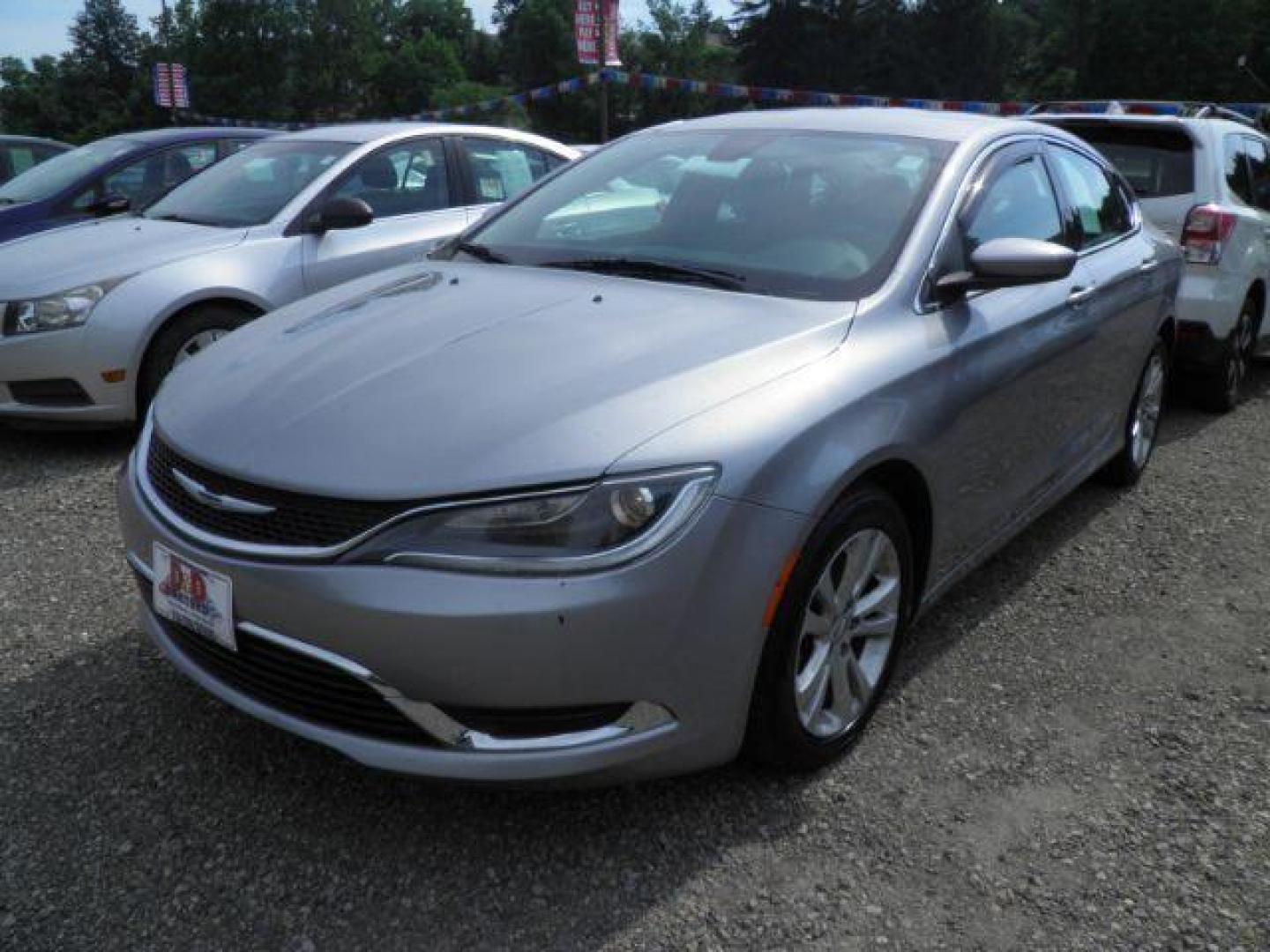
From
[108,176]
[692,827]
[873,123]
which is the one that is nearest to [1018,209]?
[873,123]

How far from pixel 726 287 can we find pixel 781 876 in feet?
4.82

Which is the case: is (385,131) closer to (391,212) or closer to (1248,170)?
(391,212)

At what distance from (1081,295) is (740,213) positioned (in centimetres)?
131

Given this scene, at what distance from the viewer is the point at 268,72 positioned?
75312 mm

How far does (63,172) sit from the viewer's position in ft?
26.1

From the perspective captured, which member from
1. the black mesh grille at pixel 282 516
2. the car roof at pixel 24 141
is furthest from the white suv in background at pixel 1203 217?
the car roof at pixel 24 141

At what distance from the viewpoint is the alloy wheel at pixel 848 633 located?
2.52 metres

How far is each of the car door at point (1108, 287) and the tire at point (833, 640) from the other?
1.42 m

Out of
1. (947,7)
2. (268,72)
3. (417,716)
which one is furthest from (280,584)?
(268,72)

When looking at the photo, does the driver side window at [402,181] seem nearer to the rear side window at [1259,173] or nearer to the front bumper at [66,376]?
the front bumper at [66,376]

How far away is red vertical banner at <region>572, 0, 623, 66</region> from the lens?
19750 mm

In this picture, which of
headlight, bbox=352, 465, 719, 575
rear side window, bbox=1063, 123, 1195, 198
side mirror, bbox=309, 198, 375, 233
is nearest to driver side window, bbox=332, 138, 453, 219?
side mirror, bbox=309, 198, 375, 233

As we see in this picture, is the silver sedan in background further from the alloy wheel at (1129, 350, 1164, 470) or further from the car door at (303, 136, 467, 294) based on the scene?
the alloy wheel at (1129, 350, 1164, 470)

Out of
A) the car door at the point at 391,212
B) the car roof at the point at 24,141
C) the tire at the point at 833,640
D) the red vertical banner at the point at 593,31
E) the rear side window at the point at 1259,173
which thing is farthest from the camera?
the red vertical banner at the point at 593,31
